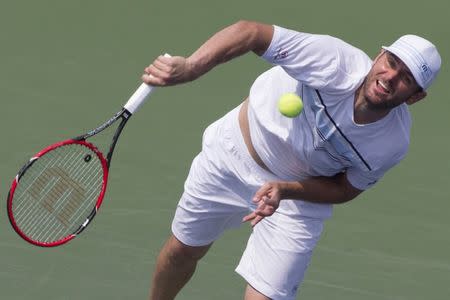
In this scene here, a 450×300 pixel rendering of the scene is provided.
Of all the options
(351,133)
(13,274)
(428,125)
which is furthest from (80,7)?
(351,133)

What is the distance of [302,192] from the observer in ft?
19.0

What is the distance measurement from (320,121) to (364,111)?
0.19 meters

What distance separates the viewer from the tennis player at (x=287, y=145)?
5.42 metres

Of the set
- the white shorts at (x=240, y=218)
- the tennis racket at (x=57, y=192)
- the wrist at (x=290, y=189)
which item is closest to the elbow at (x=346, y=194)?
the white shorts at (x=240, y=218)

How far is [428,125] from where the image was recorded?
28.1 feet

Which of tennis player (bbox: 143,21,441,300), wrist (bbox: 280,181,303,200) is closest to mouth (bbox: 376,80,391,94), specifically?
tennis player (bbox: 143,21,441,300)

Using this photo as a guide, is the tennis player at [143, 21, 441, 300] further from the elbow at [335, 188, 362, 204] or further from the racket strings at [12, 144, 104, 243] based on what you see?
the racket strings at [12, 144, 104, 243]

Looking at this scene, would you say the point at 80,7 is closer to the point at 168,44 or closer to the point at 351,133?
the point at 168,44

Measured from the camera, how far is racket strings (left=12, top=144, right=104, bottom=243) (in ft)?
19.3

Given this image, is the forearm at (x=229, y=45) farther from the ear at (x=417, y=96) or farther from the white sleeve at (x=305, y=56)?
the ear at (x=417, y=96)

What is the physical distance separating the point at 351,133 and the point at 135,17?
4.21 metres

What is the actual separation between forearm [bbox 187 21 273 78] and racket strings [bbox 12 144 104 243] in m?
0.86

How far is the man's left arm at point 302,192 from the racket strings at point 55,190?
814 millimetres

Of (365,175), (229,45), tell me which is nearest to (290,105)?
(229,45)
